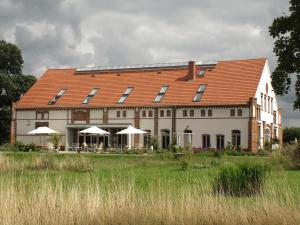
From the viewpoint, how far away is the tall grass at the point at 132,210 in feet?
31.1

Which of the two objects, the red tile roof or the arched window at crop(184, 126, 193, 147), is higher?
the red tile roof

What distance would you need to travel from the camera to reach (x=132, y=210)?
384 inches

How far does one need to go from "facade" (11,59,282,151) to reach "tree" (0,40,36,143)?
1.80m

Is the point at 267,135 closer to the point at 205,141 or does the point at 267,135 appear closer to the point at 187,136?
the point at 205,141

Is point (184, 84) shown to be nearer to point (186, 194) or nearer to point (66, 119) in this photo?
point (66, 119)

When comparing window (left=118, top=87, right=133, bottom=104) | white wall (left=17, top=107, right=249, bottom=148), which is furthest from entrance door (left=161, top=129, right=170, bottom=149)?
window (left=118, top=87, right=133, bottom=104)

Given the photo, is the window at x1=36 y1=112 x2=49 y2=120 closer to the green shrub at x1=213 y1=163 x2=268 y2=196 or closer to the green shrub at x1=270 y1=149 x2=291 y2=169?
the green shrub at x1=270 y1=149 x2=291 y2=169

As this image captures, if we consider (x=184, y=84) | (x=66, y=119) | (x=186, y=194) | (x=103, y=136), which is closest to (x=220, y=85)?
(x=184, y=84)

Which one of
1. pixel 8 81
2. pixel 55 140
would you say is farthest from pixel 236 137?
pixel 8 81

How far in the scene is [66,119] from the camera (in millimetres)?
54531

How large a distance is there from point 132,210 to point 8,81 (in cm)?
5009

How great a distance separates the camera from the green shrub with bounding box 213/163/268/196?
1308cm

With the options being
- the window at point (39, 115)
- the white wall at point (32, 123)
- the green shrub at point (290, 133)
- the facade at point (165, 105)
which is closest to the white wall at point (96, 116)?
the facade at point (165, 105)

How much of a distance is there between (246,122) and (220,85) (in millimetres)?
5234
